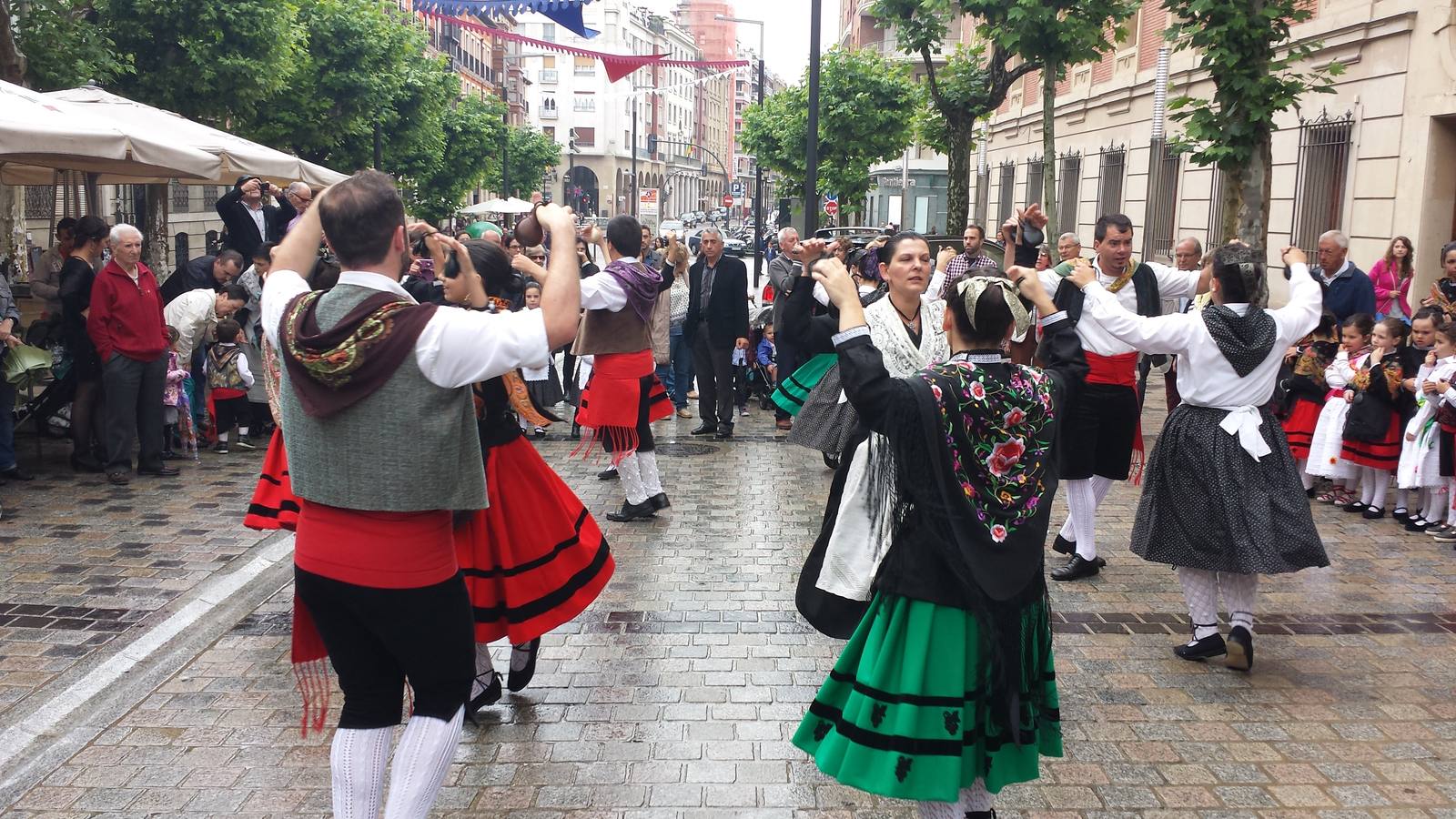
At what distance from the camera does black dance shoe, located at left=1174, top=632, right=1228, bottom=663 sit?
5.55 metres

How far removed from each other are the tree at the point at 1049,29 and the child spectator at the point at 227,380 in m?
10.9

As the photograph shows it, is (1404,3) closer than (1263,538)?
No

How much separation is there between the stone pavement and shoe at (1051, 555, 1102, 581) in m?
0.12

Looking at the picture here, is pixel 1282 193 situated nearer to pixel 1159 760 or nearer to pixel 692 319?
pixel 692 319

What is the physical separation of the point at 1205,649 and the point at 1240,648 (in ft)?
0.59

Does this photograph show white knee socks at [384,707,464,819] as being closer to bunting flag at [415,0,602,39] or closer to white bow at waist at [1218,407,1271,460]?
white bow at waist at [1218,407,1271,460]

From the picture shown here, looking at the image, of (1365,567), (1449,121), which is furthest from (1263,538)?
(1449,121)

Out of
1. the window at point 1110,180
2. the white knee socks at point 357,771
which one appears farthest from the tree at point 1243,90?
the window at point 1110,180

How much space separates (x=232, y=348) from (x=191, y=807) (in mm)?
7194

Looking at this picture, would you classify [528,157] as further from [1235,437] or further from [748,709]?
[748,709]

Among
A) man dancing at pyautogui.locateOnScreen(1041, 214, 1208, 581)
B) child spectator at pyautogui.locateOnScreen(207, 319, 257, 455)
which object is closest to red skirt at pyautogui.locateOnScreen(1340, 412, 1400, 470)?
man dancing at pyautogui.locateOnScreen(1041, 214, 1208, 581)

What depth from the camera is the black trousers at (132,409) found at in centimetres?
927

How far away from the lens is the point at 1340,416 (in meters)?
9.05

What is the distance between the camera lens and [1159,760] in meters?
4.50
